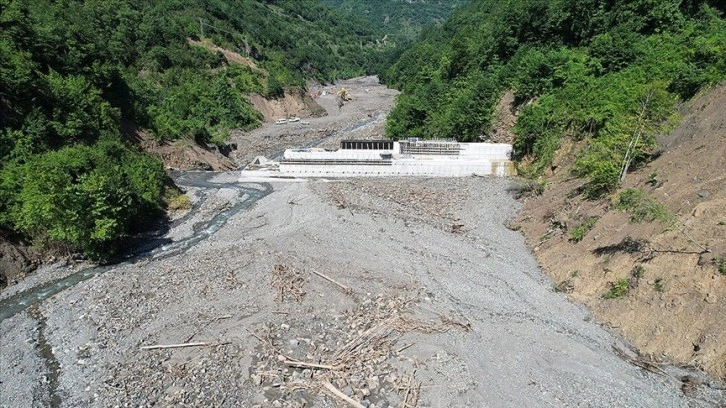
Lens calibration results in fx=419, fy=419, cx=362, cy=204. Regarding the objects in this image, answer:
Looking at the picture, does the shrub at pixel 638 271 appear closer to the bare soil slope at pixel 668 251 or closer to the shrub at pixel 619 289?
the bare soil slope at pixel 668 251

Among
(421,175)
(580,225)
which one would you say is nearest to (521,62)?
(421,175)

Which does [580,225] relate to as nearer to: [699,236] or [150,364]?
[699,236]

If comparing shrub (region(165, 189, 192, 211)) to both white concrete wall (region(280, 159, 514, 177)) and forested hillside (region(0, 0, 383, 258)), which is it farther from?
white concrete wall (region(280, 159, 514, 177))

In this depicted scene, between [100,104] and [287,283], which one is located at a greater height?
[100,104]

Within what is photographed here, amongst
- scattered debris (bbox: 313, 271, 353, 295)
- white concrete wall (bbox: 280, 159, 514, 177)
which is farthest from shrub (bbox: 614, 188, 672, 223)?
white concrete wall (bbox: 280, 159, 514, 177)

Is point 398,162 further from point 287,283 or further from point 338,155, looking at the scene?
point 287,283

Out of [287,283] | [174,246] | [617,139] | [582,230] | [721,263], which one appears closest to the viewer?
[721,263]

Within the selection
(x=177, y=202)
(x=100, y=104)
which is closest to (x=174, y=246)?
(x=177, y=202)
